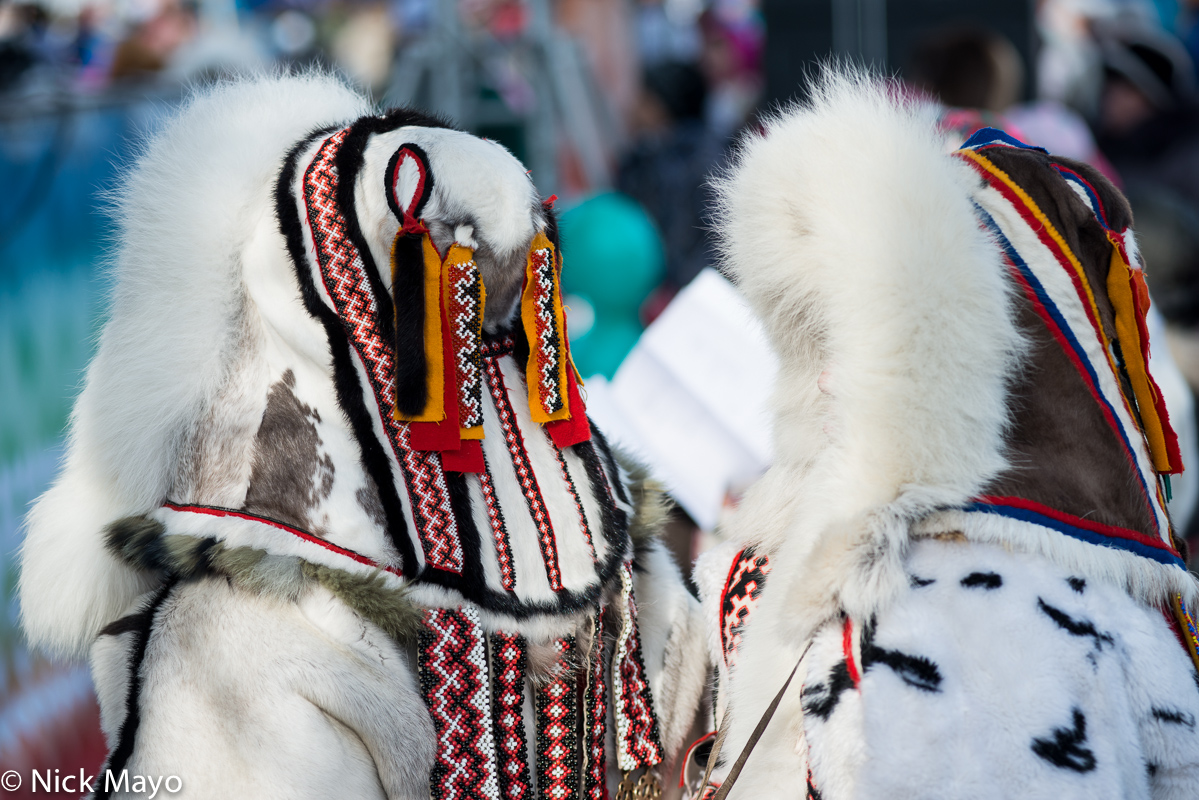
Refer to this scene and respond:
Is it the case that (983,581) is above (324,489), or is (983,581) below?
below

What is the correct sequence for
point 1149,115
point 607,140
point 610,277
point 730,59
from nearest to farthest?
point 610,277, point 1149,115, point 607,140, point 730,59

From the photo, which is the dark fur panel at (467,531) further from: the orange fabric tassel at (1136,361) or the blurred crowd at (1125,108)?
the blurred crowd at (1125,108)

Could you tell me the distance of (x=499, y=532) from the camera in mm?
1284

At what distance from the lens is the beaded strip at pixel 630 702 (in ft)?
4.56

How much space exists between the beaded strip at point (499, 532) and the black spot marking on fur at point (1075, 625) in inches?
24.4

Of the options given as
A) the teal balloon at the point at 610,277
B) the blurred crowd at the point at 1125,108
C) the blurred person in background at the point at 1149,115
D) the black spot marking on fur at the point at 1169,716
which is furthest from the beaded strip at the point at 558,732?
the blurred person in background at the point at 1149,115

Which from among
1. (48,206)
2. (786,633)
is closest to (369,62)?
(48,206)

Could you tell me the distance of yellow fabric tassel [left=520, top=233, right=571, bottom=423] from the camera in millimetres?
1324

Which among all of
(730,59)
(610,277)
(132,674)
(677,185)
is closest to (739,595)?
(132,674)

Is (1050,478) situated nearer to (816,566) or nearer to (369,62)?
(816,566)

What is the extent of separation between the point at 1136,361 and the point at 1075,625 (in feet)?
1.19

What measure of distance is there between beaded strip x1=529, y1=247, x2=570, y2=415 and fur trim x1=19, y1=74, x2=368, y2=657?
35 cm

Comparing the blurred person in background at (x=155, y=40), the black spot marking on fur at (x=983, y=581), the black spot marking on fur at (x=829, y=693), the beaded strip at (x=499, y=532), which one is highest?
the blurred person in background at (x=155, y=40)

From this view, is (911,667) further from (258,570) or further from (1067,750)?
(258,570)
